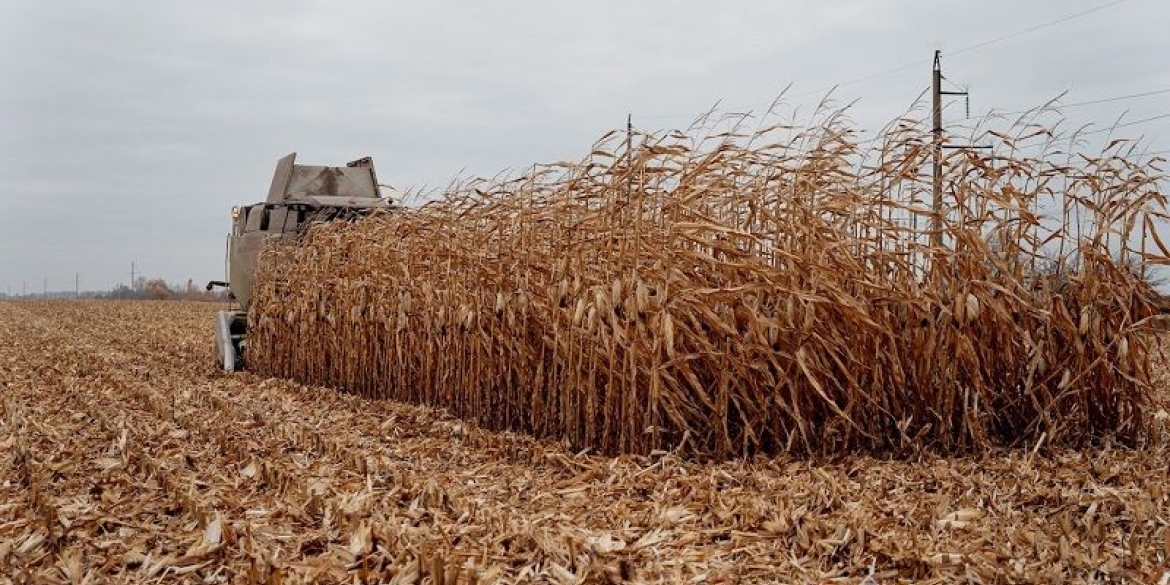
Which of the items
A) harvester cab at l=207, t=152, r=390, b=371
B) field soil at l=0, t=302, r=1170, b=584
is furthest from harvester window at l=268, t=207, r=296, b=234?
field soil at l=0, t=302, r=1170, b=584

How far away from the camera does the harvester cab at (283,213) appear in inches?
501

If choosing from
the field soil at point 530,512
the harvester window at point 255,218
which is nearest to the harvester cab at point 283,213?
the harvester window at point 255,218

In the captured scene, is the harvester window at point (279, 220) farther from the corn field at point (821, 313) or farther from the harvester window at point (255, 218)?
the corn field at point (821, 313)

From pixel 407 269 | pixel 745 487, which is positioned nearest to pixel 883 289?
pixel 745 487

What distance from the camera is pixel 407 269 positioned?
29.8 ft

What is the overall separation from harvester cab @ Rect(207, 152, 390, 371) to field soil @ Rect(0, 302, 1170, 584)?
211 inches

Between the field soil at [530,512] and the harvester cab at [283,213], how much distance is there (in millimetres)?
5362

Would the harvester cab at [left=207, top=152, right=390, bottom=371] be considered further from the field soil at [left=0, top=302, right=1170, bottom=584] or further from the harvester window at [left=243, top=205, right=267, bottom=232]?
the field soil at [left=0, top=302, right=1170, bottom=584]

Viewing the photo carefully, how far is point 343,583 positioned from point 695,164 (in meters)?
3.62

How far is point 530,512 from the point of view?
509 cm

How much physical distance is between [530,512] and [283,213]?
8.76 m

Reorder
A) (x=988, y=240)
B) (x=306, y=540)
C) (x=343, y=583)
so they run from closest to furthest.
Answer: (x=343, y=583) < (x=306, y=540) < (x=988, y=240)

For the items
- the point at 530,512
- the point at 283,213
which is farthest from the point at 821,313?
the point at 283,213

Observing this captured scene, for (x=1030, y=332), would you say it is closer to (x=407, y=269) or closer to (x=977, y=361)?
(x=977, y=361)
